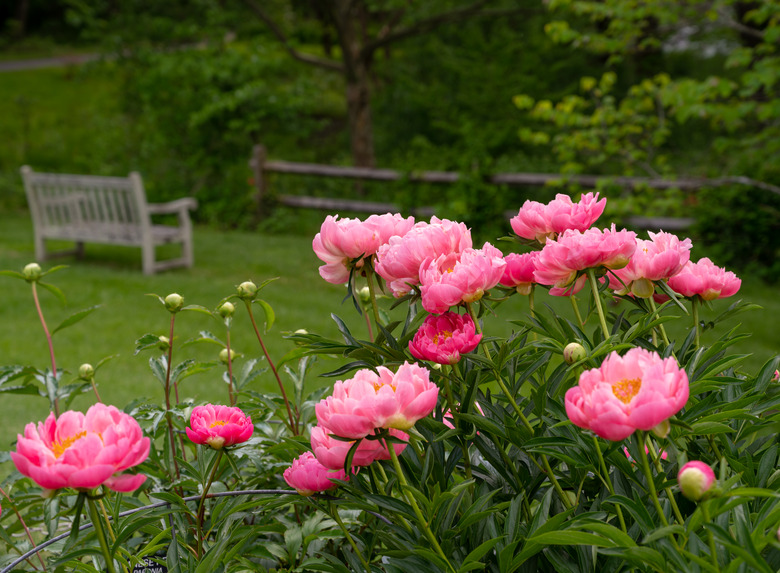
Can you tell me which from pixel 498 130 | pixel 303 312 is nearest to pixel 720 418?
pixel 303 312

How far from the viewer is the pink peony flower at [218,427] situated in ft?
3.53

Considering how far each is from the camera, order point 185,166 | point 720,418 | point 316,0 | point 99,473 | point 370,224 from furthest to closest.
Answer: point 316,0, point 185,166, point 370,224, point 720,418, point 99,473

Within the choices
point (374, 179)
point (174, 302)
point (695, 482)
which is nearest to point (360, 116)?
point (374, 179)

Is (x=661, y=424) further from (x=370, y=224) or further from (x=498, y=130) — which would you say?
(x=498, y=130)

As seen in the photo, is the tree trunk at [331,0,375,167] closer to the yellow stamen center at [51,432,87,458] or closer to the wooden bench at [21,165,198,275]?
the wooden bench at [21,165,198,275]

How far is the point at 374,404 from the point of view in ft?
2.66

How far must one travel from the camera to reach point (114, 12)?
11984 millimetres

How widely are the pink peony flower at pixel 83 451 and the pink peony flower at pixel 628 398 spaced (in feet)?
1.50

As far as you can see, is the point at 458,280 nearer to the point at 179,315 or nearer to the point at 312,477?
the point at 312,477

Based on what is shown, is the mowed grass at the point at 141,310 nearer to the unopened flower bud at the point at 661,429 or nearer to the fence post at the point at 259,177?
the fence post at the point at 259,177

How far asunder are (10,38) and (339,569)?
27.5 meters

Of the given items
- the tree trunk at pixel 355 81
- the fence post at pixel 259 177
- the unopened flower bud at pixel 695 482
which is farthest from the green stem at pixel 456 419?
the tree trunk at pixel 355 81

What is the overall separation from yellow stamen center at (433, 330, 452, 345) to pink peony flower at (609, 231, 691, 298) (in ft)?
1.01

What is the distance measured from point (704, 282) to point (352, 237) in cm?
54
